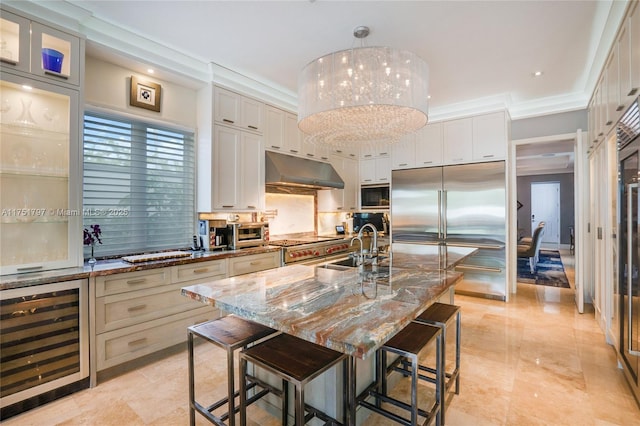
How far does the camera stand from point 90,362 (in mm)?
2330

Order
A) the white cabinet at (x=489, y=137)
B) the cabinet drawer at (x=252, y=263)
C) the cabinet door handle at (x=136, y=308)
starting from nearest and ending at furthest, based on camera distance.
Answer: the cabinet door handle at (x=136, y=308)
the cabinet drawer at (x=252, y=263)
the white cabinet at (x=489, y=137)

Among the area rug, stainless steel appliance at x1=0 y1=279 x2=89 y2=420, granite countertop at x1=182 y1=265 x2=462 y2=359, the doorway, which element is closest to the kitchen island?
granite countertop at x1=182 y1=265 x2=462 y2=359

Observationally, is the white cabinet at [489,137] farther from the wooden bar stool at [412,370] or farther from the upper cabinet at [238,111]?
the wooden bar stool at [412,370]

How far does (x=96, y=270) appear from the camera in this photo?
2363mm

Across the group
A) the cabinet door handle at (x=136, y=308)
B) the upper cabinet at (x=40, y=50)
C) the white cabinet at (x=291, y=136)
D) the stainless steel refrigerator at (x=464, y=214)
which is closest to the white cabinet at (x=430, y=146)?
the stainless steel refrigerator at (x=464, y=214)

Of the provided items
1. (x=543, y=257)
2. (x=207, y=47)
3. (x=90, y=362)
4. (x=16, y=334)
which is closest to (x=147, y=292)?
(x=90, y=362)

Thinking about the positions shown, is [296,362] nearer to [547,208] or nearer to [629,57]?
[629,57]

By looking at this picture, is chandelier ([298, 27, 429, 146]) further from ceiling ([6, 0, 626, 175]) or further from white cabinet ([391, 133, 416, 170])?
white cabinet ([391, 133, 416, 170])

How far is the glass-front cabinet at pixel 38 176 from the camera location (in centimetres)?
221

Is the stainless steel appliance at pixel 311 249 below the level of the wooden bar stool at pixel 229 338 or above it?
above

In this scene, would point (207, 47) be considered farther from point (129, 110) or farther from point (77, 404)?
point (77, 404)

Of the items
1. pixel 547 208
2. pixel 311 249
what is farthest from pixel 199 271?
pixel 547 208

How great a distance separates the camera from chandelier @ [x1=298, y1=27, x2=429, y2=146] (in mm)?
2051

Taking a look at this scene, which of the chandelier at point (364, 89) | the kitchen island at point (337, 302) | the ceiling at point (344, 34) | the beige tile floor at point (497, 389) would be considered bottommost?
the beige tile floor at point (497, 389)
